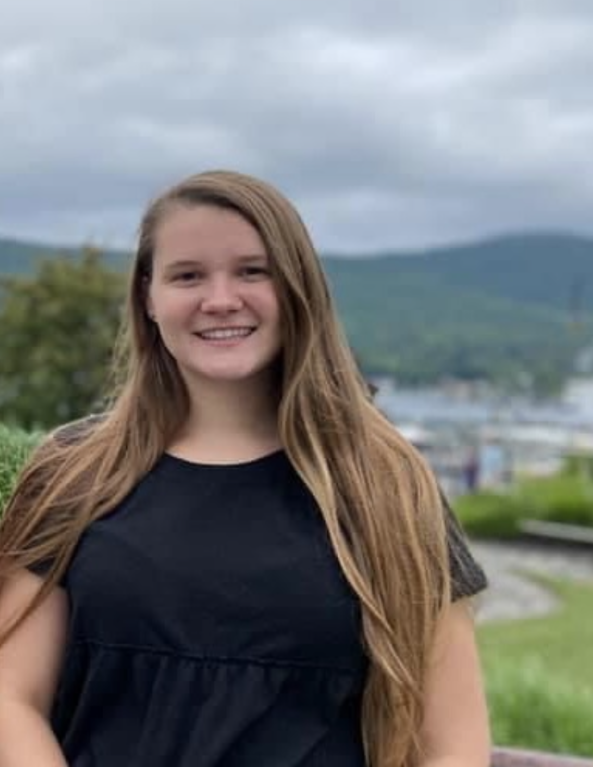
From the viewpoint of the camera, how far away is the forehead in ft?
6.30

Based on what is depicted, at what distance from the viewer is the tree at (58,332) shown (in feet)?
62.5

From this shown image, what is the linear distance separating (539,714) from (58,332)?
15056 mm

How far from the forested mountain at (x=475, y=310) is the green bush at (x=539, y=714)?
4792 centimetres

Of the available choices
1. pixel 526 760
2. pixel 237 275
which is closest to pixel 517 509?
pixel 526 760

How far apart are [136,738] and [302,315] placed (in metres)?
0.59

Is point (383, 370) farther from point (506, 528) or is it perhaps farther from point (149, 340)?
point (149, 340)

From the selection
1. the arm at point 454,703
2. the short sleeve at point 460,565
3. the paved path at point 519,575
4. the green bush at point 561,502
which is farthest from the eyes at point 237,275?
the green bush at point 561,502

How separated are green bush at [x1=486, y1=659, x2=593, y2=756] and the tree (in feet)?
45.9

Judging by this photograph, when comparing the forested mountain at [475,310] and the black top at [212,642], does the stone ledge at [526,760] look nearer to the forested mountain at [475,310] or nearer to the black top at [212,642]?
the black top at [212,642]

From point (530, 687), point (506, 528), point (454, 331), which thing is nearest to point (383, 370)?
point (454, 331)

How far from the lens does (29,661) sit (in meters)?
1.96

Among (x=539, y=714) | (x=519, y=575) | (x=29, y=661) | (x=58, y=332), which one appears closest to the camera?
(x=29, y=661)

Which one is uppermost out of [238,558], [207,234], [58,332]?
[207,234]

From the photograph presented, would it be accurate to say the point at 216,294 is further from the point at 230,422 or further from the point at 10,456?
the point at 10,456
